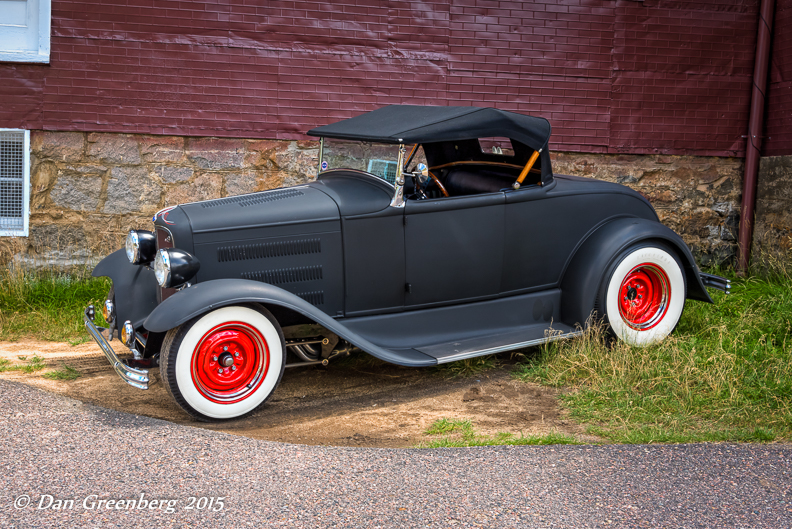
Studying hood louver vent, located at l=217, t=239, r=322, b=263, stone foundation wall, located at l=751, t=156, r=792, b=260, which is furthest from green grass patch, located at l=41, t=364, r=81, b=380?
stone foundation wall, located at l=751, t=156, r=792, b=260

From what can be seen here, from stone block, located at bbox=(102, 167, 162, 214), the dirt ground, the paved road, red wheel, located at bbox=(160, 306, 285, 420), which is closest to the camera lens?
the paved road

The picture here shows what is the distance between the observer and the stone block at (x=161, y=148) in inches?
263

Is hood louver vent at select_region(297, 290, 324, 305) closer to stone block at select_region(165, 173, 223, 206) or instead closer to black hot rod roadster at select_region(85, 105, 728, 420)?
black hot rod roadster at select_region(85, 105, 728, 420)

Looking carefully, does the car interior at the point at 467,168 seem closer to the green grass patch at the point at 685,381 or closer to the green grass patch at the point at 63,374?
the green grass patch at the point at 685,381

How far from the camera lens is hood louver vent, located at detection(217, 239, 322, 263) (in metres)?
3.99

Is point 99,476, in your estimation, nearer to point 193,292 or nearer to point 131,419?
point 131,419

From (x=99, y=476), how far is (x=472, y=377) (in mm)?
2556

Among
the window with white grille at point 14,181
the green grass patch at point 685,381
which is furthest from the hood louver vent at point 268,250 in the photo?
the window with white grille at point 14,181

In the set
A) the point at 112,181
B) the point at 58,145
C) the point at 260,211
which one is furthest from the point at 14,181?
the point at 260,211

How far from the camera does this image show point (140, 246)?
4211mm

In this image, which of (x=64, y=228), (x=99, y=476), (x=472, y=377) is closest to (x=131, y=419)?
(x=99, y=476)

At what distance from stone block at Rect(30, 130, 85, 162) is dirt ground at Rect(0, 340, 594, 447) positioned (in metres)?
2.28

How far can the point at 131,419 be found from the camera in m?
3.58

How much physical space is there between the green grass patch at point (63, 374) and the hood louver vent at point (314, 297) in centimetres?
170
